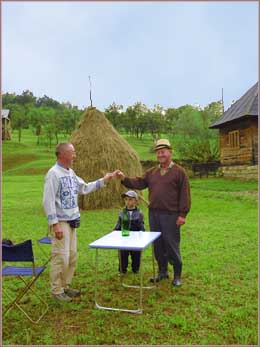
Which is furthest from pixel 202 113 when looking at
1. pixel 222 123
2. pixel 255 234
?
pixel 255 234

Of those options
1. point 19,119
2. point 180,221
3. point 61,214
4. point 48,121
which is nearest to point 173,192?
point 180,221

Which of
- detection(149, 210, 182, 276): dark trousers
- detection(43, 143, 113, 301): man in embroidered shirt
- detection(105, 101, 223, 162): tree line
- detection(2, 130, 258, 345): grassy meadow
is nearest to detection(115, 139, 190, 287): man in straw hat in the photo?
detection(149, 210, 182, 276): dark trousers

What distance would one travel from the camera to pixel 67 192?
437cm

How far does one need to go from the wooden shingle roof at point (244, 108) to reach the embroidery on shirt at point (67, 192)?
54.7 ft

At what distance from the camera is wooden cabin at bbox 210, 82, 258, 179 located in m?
20.2

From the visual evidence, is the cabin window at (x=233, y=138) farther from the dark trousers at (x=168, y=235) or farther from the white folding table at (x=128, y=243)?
the white folding table at (x=128, y=243)

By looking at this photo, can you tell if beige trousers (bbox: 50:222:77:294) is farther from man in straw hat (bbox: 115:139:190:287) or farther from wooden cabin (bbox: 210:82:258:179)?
wooden cabin (bbox: 210:82:258:179)

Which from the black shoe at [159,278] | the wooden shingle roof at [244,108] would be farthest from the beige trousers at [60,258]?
the wooden shingle roof at [244,108]

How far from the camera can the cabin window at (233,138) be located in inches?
860

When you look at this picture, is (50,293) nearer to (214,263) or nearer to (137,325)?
(137,325)

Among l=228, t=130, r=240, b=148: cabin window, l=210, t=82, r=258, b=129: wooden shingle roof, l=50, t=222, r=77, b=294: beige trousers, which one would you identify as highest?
l=210, t=82, r=258, b=129: wooden shingle roof

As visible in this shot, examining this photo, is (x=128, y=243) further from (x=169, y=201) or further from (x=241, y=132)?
(x=241, y=132)

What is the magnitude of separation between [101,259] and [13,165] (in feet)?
105

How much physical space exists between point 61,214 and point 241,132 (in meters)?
18.7
